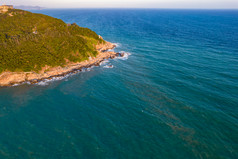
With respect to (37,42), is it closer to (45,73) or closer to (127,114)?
(45,73)

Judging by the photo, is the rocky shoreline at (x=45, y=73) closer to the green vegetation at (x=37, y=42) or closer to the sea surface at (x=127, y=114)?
the green vegetation at (x=37, y=42)

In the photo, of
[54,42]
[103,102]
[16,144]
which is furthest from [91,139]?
[54,42]

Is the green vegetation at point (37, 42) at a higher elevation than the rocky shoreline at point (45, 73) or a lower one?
higher

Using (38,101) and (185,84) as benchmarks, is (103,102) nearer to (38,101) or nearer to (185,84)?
(38,101)

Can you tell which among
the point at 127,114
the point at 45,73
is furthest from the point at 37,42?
the point at 127,114

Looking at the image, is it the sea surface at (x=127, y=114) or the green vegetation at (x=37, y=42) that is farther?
the green vegetation at (x=37, y=42)

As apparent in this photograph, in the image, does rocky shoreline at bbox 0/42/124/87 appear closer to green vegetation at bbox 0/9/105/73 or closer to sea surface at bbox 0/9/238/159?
green vegetation at bbox 0/9/105/73

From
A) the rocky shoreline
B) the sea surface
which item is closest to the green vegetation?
the rocky shoreline

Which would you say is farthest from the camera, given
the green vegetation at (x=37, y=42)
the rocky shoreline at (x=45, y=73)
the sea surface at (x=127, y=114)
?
the green vegetation at (x=37, y=42)

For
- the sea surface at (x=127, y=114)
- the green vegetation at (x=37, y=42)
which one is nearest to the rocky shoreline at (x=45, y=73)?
the green vegetation at (x=37, y=42)
